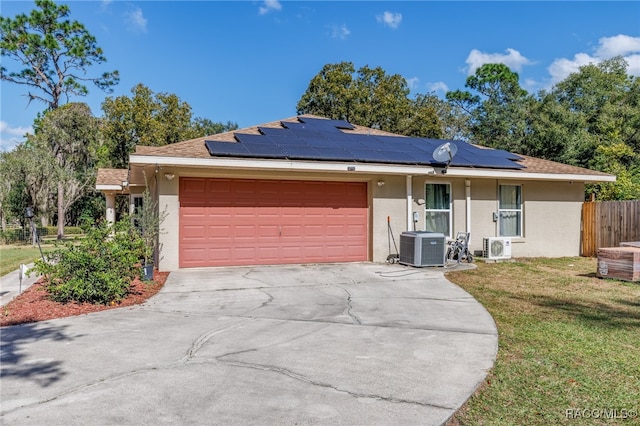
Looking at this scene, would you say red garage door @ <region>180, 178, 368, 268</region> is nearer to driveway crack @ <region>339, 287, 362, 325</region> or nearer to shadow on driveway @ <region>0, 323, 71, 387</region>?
driveway crack @ <region>339, 287, 362, 325</region>

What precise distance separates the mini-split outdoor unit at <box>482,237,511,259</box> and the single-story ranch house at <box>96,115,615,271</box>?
0.70 metres

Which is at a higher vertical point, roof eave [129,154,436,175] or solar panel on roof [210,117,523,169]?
solar panel on roof [210,117,523,169]

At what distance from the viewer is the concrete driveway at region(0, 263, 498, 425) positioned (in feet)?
9.81

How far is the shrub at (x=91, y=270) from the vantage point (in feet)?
20.8

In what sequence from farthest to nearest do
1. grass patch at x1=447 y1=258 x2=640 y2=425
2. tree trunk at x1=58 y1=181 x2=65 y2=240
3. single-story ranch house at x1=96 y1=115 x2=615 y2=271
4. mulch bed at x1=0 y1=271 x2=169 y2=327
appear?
1. tree trunk at x1=58 y1=181 x2=65 y2=240
2. single-story ranch house at x1=96 y1=115 x2=615 y2=271
3. mulch bed at x1=0 y1=271 x2=169 y2=327
4. grass patch at x1=447 y1=258 x2=640 y2=425

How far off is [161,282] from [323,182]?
4.84 m

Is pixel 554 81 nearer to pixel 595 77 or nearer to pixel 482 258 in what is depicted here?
pixel 595 77

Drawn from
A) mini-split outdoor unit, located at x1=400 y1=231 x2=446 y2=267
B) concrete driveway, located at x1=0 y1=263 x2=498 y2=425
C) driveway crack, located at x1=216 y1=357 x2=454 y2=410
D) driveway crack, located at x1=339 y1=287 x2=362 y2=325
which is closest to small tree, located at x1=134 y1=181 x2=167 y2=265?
concrete driveway, located at x1=0 y1=263 x2=498 y2=425

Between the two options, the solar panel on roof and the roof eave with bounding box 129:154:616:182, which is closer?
the roof eave with bounding box 129:154:616:182

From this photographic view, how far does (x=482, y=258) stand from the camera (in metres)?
11.8

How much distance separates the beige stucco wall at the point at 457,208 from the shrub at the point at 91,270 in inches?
96.9

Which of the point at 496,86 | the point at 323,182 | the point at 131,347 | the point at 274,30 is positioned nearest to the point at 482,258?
the point at 323,182

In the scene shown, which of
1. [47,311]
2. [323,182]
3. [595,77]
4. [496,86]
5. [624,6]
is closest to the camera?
[47,311]

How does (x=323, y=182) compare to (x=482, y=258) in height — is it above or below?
above
